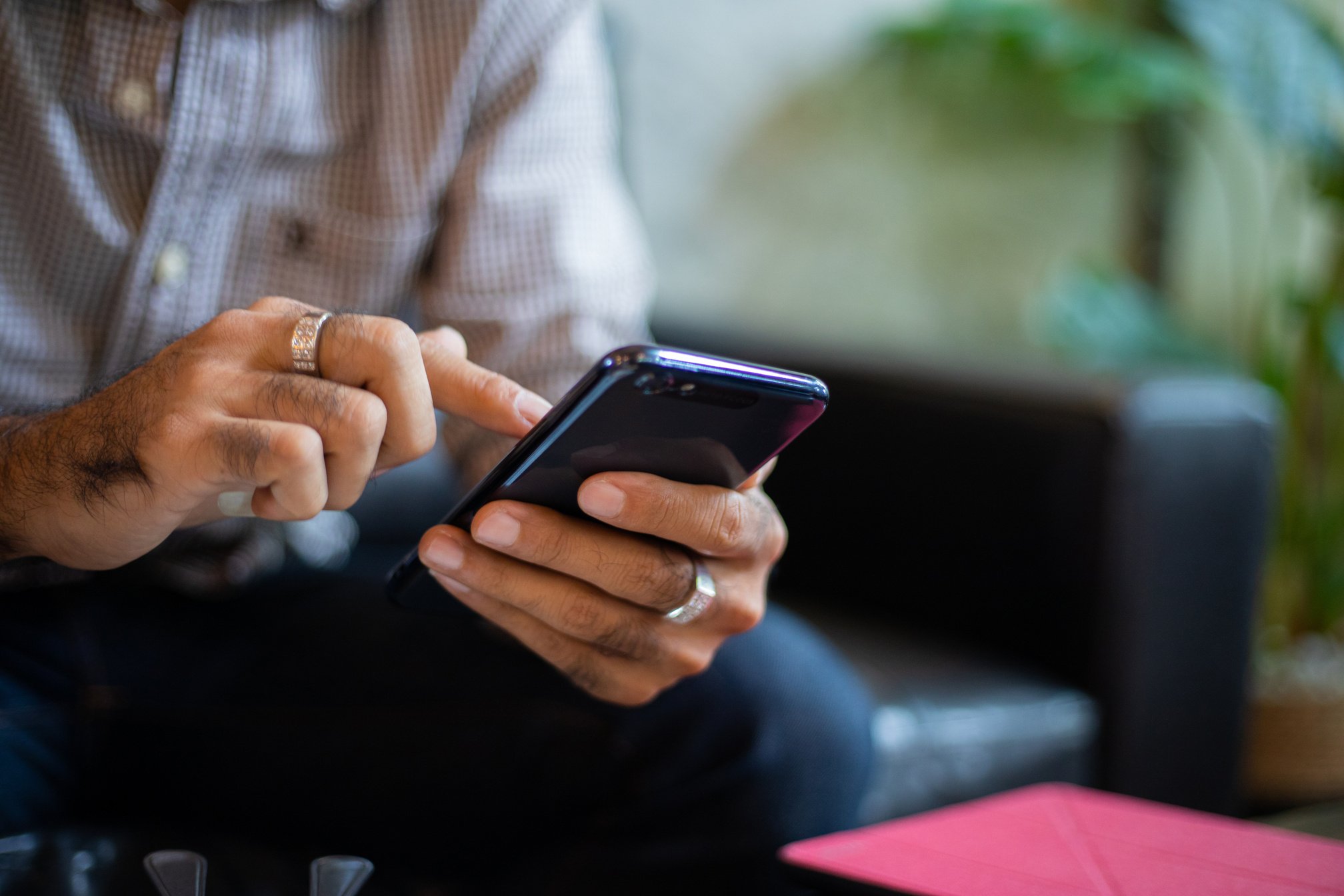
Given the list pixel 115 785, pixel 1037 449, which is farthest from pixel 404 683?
pixel 1037 449

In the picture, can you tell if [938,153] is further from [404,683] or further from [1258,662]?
[404,683]

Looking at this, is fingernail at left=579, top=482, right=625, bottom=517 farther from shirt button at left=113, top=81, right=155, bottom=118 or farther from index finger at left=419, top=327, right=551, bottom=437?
shirt button at left=113, top=81, right=155, bottom=118

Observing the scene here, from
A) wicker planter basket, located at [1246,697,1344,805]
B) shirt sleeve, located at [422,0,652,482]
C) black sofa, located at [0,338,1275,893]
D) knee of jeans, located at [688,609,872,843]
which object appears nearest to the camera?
knee of jeans, located at [688,609,872,843]

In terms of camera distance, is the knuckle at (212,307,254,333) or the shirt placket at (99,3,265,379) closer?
the knuckle at (212,307,254,333)

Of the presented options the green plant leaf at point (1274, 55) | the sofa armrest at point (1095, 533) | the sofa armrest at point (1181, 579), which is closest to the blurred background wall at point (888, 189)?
the green plant leaf at point (1274, 55)

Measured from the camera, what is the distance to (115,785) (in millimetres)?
668

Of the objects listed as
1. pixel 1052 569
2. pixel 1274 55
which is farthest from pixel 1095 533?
pixel 1274 55

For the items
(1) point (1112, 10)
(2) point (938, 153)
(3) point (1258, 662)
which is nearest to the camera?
(3) point (1258, 662)

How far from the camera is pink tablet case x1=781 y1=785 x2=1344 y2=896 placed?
18.9 inches

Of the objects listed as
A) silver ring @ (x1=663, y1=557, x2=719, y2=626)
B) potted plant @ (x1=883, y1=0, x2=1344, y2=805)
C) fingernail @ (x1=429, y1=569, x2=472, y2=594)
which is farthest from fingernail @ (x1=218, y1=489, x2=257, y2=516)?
potted plant @ (x1=883, y1=0, x2=1344, y2=805)

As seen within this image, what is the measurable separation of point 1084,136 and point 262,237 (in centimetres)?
167

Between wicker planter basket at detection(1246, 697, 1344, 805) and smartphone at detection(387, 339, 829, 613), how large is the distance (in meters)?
1.30

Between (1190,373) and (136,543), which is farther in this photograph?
(1190,373)

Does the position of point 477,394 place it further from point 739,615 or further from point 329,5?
point 329,5
